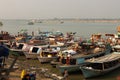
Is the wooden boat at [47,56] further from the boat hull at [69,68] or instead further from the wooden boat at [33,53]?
the boat hull at [69,68]

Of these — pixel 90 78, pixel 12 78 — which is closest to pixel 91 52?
pixel 90 78

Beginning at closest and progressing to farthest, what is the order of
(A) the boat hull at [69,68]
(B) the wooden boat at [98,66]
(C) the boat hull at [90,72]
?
1. (C) the boat hull at [90,72]
2. (B) the wooden boat at [98,66]
3. (A) the boat hull at [69,68]

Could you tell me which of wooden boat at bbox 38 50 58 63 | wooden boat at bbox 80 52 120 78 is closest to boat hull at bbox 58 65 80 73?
wooden boat at bbox 80 52 120 78

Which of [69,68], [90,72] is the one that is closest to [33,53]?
[69,68]

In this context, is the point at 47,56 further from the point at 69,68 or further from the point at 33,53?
the point at 69,68

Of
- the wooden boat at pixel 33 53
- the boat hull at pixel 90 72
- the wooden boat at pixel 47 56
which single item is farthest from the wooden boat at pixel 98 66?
the wooden boat at pixel 33 53

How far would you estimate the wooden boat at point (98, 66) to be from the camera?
2358cm

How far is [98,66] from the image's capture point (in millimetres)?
24781

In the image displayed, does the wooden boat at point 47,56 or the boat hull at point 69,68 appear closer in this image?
the boat hull at point 69,68

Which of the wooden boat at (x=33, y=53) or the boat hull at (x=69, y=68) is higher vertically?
the boat hull at (x=69, y=68)

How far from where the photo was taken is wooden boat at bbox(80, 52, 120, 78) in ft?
77.4

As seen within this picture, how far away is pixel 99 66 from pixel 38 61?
971cm

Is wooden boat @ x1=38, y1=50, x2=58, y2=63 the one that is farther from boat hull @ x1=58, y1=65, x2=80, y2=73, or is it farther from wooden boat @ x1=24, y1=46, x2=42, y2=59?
boat hull @ x1=58, y1=65, x2=80, y2=73

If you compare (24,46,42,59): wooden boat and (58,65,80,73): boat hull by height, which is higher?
(58,65,80,73): boat hull
